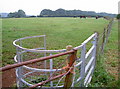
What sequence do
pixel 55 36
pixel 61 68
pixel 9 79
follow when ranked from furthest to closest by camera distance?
1. pixel 55 36
2. pixel 9 79
3. pixel 61 68

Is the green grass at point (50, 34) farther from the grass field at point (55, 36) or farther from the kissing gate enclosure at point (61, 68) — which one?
the kissing gate enclosure at point (61, 68)

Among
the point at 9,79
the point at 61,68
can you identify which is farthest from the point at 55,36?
the point at 61,68

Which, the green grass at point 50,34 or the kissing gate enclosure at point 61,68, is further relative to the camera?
the green grass at point 50,34

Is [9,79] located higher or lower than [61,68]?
lower

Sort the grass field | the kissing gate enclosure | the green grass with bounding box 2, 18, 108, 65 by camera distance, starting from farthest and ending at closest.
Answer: the green grass with bounding box 2, 18, 108, 65, the grass field, the kissing gate enclosure

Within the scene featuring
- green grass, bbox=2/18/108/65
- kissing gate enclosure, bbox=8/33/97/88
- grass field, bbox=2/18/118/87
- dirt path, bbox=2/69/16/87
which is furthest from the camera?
green grass, bbox=2/18/108/65

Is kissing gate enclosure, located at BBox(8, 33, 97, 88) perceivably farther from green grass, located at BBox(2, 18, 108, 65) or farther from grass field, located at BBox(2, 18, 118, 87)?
green grass, located at BBox(2, 18, 108, 65)

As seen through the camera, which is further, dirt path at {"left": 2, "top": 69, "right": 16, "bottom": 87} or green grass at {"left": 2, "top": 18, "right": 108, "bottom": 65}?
green grass at {"left": 2, "top": 18, "right": 108, "bottom": 65}


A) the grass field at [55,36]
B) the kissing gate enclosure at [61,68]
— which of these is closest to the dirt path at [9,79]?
the kissing gate enclosure at [61,68]

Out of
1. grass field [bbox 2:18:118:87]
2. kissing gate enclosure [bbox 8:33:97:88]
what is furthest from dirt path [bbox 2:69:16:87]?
grass field [bbox 2:18:118:87]

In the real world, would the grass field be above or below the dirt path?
above

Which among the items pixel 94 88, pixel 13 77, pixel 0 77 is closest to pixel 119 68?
pixel 94 88

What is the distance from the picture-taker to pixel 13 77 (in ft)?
13.9

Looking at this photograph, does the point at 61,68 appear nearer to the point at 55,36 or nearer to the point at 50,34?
the point at 55,36
